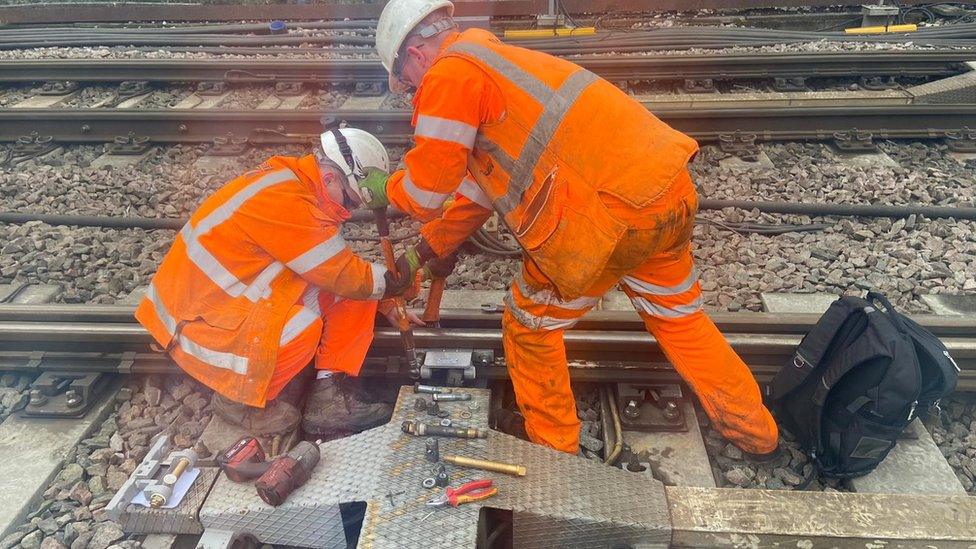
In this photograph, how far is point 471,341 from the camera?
12.2 ft

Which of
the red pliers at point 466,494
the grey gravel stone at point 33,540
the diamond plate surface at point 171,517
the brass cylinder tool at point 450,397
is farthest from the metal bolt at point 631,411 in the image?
the grey gravel stone at point 33,540

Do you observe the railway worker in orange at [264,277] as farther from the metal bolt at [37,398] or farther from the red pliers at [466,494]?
the red pliers at [466,494]

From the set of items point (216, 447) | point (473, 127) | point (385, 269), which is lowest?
point (216, 447)

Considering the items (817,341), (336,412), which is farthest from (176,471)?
(817,341)

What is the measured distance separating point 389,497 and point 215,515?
0.79 m

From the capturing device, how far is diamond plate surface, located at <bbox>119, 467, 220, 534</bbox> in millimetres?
2857

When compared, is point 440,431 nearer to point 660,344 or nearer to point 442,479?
point 442,479

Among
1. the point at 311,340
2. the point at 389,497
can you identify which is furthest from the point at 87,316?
the point at 389,497

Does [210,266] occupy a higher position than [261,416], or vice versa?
[210,266]

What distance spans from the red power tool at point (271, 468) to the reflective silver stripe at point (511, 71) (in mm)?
1854

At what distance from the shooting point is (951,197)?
201 inches

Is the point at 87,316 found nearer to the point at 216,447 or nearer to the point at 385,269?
the point at 216,447

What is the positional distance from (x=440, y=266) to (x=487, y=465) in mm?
1244

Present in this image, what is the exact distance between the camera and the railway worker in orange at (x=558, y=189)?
271 centimetres
